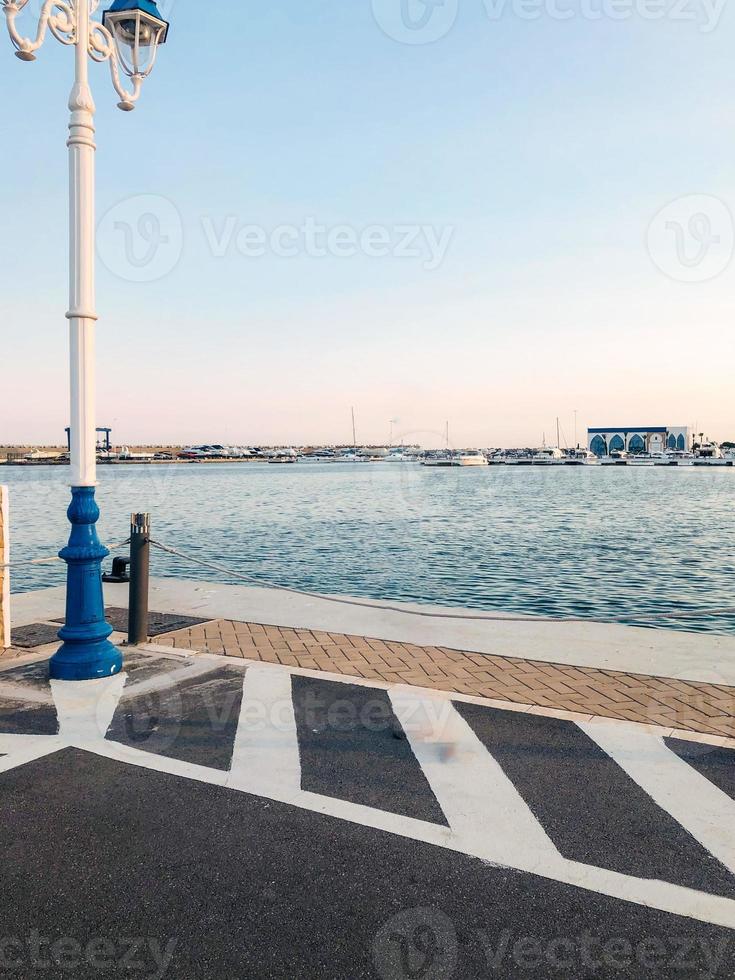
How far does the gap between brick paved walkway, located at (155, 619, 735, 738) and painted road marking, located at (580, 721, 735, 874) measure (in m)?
0.46

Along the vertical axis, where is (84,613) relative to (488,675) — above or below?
above

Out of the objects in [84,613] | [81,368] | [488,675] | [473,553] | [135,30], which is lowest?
[473,553]

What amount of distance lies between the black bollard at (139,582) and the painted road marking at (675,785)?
184 inches

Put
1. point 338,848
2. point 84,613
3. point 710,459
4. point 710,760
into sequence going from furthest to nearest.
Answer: point 710,459, point 84,613, point 710,760, point 338,848

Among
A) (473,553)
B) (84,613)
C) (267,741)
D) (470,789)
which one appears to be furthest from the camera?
(473,553)

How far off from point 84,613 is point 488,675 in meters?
3.72

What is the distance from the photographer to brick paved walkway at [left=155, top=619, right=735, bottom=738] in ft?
18.5

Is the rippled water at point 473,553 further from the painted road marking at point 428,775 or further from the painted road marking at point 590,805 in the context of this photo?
the painted road marking at point 428,775

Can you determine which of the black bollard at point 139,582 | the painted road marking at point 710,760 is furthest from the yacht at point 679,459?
the painted road marking at point 710,760

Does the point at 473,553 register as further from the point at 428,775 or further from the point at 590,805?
the point at 590,805

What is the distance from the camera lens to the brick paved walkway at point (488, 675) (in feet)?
18.5

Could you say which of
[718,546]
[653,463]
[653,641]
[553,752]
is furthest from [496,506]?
[653,463]

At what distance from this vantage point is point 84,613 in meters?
6.60

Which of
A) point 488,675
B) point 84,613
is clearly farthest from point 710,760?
point 84,613
